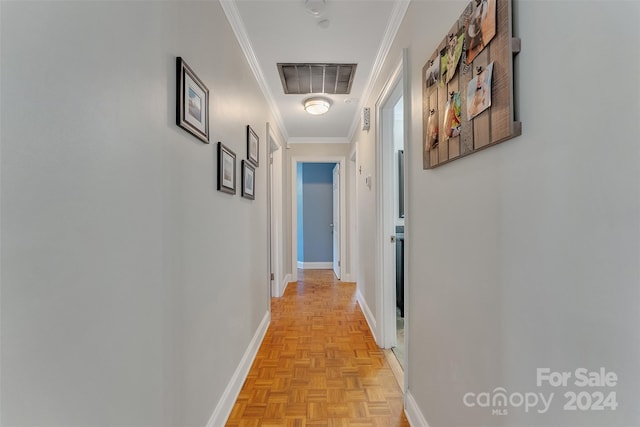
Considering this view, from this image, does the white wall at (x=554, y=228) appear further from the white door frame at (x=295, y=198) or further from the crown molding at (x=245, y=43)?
the white door frame at (x=295, y=198)

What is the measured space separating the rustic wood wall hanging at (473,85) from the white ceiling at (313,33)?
78 centimetres

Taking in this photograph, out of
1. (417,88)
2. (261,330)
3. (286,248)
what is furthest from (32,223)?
(286,248)

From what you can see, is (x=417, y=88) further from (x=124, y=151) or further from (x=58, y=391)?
(x=58, y=391)

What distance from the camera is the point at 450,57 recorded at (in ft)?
3.64

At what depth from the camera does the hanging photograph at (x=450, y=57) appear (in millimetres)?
1041

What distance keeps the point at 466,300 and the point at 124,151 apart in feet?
3.88

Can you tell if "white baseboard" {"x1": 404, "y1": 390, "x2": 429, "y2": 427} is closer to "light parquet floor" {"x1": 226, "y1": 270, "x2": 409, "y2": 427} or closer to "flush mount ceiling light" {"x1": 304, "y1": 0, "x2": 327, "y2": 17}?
"light parquet floor" {"x1": 226, "y1": 270, "x2": 409, "y2": 427}

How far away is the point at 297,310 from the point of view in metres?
3.45

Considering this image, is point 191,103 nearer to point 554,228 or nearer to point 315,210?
point 554,228

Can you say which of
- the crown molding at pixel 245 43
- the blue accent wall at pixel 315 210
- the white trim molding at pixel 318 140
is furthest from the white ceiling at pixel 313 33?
the blue accent wall at pixel 315 210

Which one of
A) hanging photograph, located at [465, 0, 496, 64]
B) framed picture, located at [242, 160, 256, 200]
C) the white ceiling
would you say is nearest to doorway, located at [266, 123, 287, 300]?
Answer: the white ceiling

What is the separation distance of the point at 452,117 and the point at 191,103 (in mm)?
1021

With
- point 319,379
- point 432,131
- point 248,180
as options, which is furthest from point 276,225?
point 432,131

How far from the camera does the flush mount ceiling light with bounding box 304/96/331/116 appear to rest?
3.10 metres
